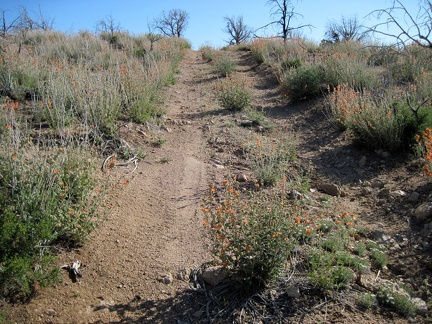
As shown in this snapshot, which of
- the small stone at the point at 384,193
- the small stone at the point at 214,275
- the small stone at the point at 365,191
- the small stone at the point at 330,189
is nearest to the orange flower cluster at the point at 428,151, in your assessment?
the small stone at the point at 384,193

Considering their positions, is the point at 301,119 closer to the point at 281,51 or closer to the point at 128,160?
the point at 128,160

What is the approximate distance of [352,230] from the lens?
3777 millimetres

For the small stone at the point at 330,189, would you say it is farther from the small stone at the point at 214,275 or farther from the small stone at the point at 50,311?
the small stone at the point at 50,311

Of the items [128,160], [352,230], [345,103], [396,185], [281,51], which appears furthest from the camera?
[281,51]

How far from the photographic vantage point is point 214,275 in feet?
10.0

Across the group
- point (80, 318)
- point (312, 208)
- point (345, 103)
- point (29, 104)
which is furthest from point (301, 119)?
point (80, 318)

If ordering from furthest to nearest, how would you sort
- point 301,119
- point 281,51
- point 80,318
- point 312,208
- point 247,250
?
point 281,51
point 301,119
point 312,208
point 247,250
point 80,318

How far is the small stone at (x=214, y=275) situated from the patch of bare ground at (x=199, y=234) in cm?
8

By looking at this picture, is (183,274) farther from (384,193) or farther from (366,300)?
(384,193)

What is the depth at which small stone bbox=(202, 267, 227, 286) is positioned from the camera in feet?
9.95

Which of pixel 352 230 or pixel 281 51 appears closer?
pixel 352 230

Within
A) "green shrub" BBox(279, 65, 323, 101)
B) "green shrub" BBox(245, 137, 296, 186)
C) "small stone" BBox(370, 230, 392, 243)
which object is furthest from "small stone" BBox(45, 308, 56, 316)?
"green shrub" BBox(279, 65, 323, 101)

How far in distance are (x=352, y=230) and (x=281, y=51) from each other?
36.9ft

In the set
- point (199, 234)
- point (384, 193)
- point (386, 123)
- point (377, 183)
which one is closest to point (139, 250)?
point (199, 234)
